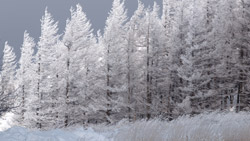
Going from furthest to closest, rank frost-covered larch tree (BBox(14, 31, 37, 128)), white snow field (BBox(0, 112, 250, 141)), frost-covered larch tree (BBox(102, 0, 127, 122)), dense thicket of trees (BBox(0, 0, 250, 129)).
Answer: frost-covered larch tree (BBox(14, 31, 37, 128)) → frost-covered larch tree (BBox(102, 0, 127, 122)) → dense thicket of trees (BBox(0, 0, 250, 129)) → white snow field (BBox(0, 112, 250, 141))

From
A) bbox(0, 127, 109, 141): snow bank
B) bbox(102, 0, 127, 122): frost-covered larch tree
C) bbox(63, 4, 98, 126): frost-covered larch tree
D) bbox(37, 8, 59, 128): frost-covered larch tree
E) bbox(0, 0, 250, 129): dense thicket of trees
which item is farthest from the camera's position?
bbox(37, 8, 59, 128): frost-covered larch tree

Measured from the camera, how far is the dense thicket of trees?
24156mm

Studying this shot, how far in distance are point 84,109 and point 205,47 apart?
1171 cm

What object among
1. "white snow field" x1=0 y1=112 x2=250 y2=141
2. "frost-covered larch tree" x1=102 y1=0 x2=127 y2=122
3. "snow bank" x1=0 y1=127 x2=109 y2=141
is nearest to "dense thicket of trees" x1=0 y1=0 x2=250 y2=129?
"frost-covered larch tree" x1=102 y1=0 x2=127 y2=122

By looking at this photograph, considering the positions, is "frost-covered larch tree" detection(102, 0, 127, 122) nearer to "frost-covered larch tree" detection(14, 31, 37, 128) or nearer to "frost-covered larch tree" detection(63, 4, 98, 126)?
"frost-covered larch tree" detection(63, 4, 98, 126)

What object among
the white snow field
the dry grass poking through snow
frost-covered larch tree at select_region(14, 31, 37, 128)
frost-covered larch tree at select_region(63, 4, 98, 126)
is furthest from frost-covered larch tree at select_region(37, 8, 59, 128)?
the dry grass poking through snow

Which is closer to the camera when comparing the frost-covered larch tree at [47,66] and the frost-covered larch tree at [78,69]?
the frost-covered larch tree at [78,69]

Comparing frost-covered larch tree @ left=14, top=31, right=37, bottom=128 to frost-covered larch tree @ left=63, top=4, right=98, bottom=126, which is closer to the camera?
frost-covered larch tree @ left=63, top=4, right=98, bottom=126

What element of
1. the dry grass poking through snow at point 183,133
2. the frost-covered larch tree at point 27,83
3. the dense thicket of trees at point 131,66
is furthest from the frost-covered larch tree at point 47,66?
the dry grass poking through snow at point 183,133

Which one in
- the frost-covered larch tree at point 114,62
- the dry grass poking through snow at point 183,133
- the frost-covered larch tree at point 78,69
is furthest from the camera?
the frost-covered larch tree at point 78,69

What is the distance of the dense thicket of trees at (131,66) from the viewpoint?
24.2 meters

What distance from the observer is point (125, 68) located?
2706 cm

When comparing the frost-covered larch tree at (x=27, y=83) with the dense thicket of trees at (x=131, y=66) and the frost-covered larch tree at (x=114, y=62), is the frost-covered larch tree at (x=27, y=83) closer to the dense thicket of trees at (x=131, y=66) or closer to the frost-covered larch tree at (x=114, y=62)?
the dense thicket of trees at (x=131, y=66)

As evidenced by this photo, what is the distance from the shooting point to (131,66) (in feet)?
88.5
